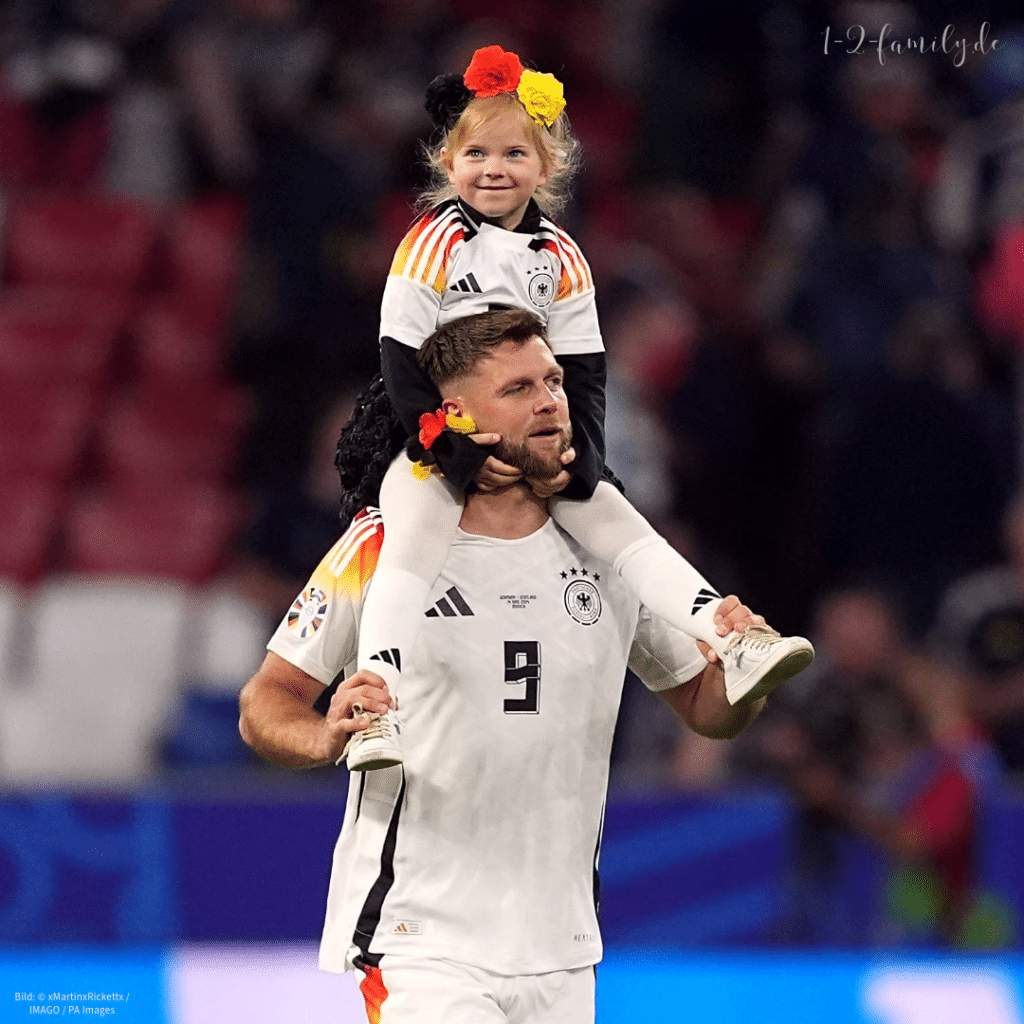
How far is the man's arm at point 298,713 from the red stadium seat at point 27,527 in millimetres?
5744

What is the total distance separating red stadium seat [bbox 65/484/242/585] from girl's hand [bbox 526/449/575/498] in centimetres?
564

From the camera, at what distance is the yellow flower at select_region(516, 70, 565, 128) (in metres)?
4.47

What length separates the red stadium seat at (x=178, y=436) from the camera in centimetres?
1037

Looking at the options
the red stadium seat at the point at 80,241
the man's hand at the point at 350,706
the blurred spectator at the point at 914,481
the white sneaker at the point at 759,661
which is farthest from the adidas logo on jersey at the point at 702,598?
the red stadium seat at the point at 80,241

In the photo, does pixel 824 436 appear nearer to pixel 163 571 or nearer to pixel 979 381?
pixel 979 381

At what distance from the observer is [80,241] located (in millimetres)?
11336

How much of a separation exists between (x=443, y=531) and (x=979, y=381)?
6633 mm

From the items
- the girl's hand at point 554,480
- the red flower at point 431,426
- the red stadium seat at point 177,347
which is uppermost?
the red stadium seat at point 177,347

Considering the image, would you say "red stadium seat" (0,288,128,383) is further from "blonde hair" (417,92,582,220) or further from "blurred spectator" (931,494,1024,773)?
"blonde hair" (417,92,582,220)

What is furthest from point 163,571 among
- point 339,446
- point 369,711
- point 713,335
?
point 369,711

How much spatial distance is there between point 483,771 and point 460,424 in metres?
0.73

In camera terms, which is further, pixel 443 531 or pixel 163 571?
pixel 163 571

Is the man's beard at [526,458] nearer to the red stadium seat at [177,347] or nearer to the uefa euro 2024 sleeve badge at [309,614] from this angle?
the uefa euro 2024 sleeve badge at [309,614]

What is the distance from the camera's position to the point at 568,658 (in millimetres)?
4105
